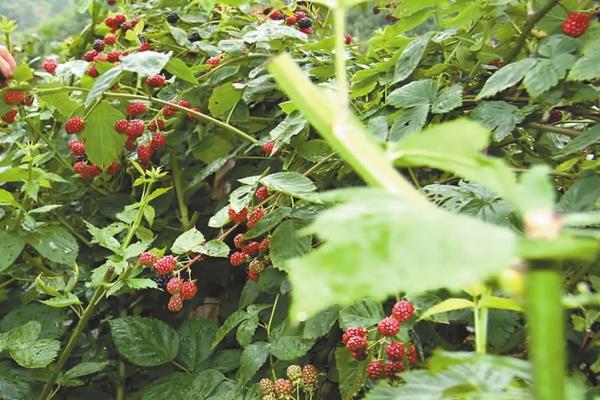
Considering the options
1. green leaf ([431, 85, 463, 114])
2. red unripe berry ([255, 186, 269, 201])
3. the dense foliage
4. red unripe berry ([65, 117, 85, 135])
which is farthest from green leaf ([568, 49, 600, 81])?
red unripe berry ([65, 117, 85, 135])

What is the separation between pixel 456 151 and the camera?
0.68 feet

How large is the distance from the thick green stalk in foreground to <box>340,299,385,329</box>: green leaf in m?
0.49

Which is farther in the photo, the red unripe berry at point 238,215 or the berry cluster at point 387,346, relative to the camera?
the red unripe berry at point 238,215

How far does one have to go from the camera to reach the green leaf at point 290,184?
70 centimetres

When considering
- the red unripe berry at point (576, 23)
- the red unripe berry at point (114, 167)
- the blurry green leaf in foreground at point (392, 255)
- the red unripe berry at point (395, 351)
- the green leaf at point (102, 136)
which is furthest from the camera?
the red unripe berry at point (114, 167)

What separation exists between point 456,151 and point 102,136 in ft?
2.95

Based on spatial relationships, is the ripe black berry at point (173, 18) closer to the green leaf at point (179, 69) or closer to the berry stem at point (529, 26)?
the green leaf at point (179, 69)

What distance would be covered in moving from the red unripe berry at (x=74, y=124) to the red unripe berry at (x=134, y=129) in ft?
0.23

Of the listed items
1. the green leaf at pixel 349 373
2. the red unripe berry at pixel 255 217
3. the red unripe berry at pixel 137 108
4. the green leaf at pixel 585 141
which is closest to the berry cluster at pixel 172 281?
the red unripe berry at pixel 255 217

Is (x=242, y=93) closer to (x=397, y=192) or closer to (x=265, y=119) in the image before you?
(x=265, y=119)

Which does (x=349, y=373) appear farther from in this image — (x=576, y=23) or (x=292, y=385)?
(x=576, y=23)

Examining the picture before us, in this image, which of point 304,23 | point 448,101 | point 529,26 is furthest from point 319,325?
point 304,23

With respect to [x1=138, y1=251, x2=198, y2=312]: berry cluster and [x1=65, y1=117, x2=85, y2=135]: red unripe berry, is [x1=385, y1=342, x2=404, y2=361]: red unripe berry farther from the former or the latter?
[x1=65, y1=117, x2=85, y2=135]: red unripe berry

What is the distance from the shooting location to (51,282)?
92 centimetres
